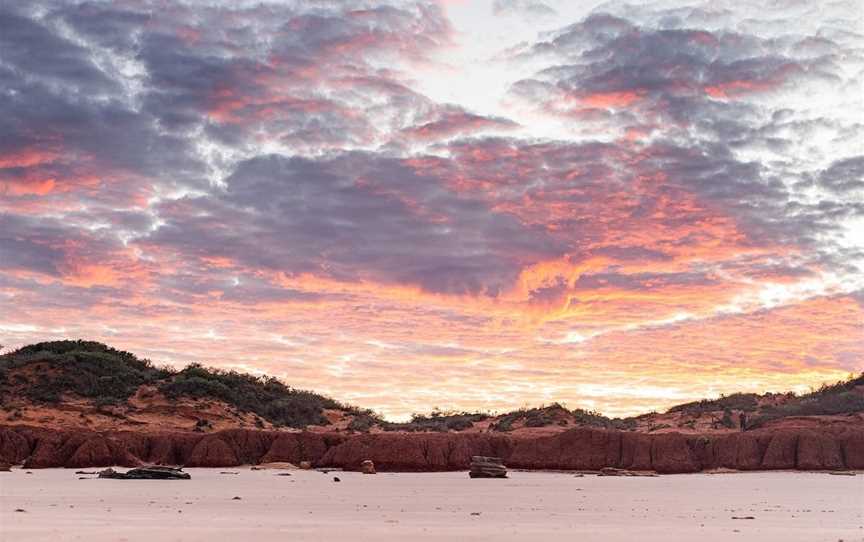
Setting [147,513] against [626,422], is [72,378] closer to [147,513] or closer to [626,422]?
[626,422]

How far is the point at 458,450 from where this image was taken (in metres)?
45.3

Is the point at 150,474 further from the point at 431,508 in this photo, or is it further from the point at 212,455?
the point at 431,508

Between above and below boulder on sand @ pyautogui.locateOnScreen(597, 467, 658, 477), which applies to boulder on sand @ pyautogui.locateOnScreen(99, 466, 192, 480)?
below

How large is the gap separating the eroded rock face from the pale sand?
17.0 ft

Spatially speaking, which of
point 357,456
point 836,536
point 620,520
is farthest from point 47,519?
point 357,456

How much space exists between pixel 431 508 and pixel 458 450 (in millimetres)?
22968

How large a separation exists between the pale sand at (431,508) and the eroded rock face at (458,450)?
517 cm

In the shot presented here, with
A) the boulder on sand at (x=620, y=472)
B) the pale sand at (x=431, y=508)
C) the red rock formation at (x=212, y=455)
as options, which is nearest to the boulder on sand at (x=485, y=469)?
the pale sand at (x=431, y=508)

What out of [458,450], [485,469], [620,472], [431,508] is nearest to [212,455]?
[458,450]

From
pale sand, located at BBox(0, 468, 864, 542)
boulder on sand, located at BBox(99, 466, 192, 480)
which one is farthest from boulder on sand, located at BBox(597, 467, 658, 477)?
boulder on sand, located at BBox(99, 466, 192, 480)

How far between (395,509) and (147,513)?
5719 millimetres

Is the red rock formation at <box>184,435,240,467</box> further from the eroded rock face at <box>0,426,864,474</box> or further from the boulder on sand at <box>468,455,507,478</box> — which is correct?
the boulder on sand at <box>468,455,507,478</box>

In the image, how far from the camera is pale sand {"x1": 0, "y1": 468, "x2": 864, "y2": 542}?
16.2 meters

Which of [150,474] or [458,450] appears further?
[458,450]
